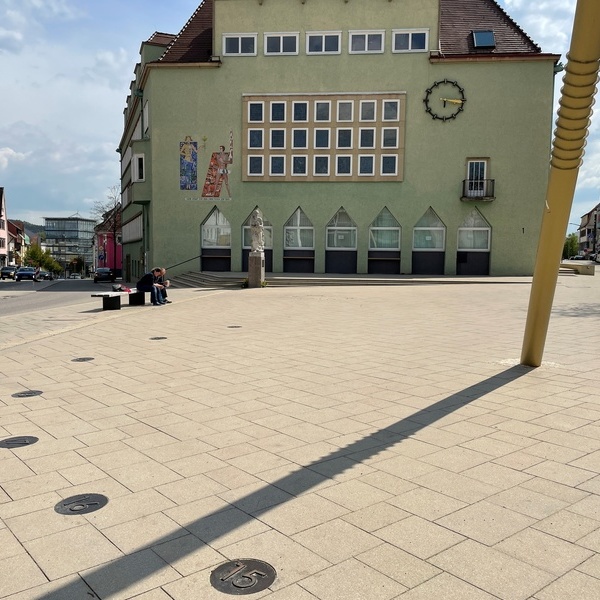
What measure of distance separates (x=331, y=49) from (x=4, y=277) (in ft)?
145

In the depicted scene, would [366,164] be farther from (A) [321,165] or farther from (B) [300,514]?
(B) [300,514]

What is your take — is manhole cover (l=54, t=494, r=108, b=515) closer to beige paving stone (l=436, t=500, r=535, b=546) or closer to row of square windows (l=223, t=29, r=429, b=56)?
beige paving stone (l=436, t=500, r=535, b=546)

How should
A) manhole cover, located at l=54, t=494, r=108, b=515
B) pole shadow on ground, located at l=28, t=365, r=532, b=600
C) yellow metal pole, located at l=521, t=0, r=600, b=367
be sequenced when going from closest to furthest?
pole shadow on ground, located at l=28, t=365, r=532, b=600 < manhole cover, located at l=54, t=494, r=108, b=515 < yellow metal pole, located at l=521, t=0, r=600, b=367

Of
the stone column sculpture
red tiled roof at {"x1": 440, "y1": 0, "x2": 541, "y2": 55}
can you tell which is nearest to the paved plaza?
the stone column sculpture

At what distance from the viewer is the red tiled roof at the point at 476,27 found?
35.9 meters

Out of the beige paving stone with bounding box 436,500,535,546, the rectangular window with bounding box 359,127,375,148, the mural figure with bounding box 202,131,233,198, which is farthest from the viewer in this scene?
the mural figure with bounding box 202,131,233,198

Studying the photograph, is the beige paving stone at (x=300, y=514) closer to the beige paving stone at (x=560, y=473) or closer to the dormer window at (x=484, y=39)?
the beige paving stone at (x=560, y=473)

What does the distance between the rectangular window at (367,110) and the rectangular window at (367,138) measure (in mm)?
640

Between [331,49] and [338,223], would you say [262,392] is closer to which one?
[338,223]

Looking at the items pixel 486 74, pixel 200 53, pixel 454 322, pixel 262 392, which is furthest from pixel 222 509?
pixel 200 53

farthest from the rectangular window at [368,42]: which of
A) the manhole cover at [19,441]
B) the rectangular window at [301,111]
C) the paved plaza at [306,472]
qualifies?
the manhole cover at [19,441]

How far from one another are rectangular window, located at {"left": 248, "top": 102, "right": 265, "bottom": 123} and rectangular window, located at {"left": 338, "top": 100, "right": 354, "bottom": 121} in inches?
179

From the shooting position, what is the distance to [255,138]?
35938mm

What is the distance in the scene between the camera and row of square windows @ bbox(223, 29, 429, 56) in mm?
34750
